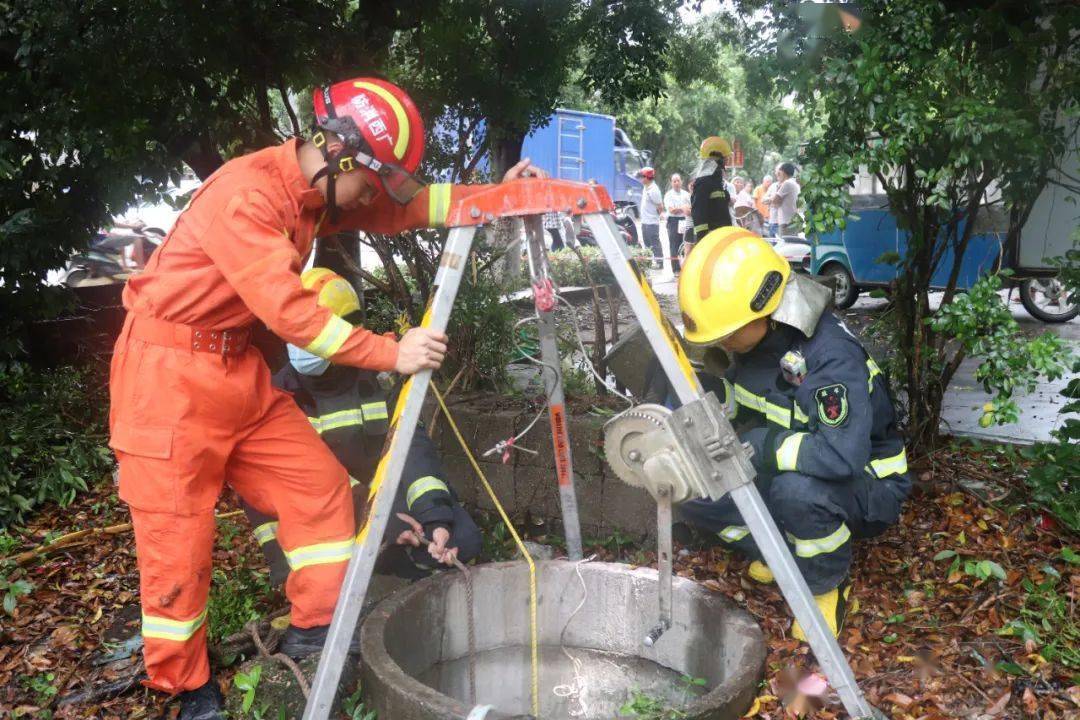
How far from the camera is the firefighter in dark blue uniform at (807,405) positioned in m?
2.98

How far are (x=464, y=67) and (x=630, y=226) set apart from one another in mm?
17674

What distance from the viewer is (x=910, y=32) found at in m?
3.03

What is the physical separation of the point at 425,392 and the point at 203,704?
1.37m

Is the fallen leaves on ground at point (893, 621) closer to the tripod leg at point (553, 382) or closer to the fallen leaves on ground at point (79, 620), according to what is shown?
the fallen leaves on ground at point (79, 620)

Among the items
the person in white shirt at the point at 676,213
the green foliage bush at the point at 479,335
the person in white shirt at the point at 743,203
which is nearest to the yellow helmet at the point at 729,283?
the green foliage bush at the point at 479,335

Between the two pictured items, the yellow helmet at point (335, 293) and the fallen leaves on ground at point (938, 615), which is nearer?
the fallen leaves on ground at point (938, 615)

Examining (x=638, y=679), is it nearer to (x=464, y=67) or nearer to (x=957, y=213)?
(x=957, y=213)

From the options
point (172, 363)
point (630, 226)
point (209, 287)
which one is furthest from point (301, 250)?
point (630, 226)

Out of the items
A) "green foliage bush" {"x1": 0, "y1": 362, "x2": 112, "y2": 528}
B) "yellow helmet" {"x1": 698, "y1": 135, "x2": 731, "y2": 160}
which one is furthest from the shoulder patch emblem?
"yellow helmet" {"x1": 698, "y1": 135, "x2": 731, "y2": 160}

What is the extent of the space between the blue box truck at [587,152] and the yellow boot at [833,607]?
1789 centimetres

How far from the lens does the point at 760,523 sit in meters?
2.52

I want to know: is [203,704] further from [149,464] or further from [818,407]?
[818,407]

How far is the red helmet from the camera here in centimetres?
268

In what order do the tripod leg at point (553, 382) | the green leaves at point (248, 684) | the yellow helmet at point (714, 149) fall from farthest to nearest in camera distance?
the yellow helmet at point (714, 149)
the green leaves at point (248, 684)
the tripod leg at point (553, 382)
